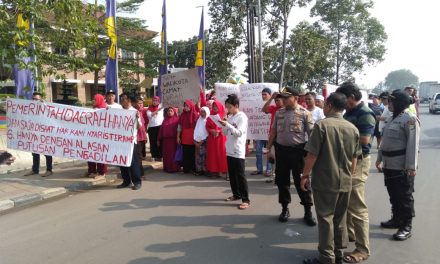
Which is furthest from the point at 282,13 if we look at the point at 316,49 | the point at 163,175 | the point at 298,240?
the point at 298,240

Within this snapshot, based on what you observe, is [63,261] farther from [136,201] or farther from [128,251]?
[136,201]

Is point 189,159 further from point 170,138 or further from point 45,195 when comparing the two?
point 45,195

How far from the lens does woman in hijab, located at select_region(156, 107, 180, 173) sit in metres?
8.47

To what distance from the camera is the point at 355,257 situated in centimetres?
371

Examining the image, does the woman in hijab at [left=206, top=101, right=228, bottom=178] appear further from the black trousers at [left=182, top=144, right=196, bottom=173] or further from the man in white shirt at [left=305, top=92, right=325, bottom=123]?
the man in white shirt at [left=305, top=92, right=325, bottom=123]

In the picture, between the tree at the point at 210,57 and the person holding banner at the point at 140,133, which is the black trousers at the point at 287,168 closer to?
the person holding banner at the point at 140,133

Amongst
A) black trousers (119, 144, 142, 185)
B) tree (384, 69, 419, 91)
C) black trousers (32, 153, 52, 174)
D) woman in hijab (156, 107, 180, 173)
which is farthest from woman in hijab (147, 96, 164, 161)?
tree (384, 69, 419, 91)

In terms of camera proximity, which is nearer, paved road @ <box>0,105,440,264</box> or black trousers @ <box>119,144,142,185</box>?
paved road @ <box>0,105,440,264</box>

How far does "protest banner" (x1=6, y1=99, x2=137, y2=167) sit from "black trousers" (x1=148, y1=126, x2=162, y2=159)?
2.59m

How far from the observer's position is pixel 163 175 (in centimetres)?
827

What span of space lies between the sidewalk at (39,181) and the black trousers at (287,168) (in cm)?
405

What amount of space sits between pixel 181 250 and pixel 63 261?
1246 mm

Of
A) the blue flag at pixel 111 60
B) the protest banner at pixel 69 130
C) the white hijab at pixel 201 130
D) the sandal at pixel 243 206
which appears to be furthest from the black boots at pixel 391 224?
the blue flag at pixel 111 60

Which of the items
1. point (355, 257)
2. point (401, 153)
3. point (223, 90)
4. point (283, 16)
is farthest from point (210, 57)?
point (355, 257)
